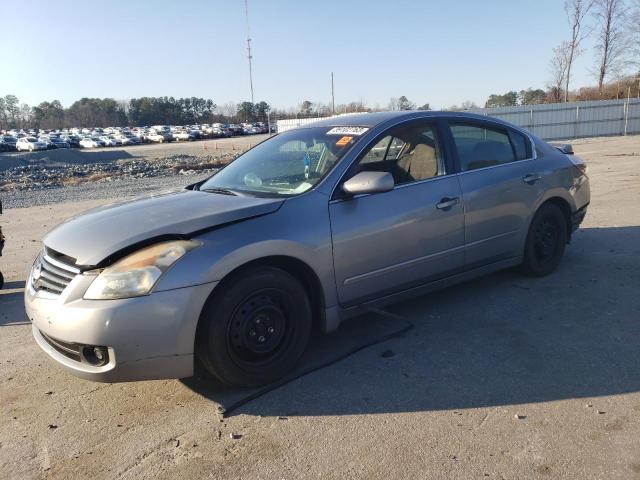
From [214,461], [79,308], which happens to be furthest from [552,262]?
[79,308]

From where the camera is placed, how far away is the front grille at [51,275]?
328cm

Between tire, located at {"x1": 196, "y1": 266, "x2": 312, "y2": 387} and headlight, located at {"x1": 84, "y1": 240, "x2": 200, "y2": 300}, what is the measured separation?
0.36m

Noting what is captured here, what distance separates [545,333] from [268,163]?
261cm

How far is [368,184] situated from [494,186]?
5.19ft

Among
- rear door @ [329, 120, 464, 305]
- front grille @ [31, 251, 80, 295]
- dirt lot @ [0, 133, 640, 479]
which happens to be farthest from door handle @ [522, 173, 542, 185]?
front grille @ [31, 251, 80, 295]

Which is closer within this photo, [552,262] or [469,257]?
[469,257]

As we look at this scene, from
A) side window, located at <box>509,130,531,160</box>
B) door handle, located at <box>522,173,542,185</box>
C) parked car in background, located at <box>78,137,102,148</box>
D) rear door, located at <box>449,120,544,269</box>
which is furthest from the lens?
parked car in background, located at <box>78,137,102,148</box>

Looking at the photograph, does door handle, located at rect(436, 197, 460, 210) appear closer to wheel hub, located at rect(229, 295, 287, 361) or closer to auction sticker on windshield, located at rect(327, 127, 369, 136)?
auction sticker on windshield, located at rect(327, 127, 369, 136)

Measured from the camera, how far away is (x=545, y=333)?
422cm

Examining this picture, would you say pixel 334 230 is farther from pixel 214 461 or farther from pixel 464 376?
pixel 214 461

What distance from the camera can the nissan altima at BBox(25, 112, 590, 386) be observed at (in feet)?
10.3

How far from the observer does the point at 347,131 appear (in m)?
4.38

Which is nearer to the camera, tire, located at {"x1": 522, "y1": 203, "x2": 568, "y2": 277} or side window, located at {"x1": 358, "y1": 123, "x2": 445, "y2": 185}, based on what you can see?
side window, located at {"x1": 358, "y1": 123, "x2": 445, "y2": 185}

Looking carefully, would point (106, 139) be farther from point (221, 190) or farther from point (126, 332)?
point (126, 332)
